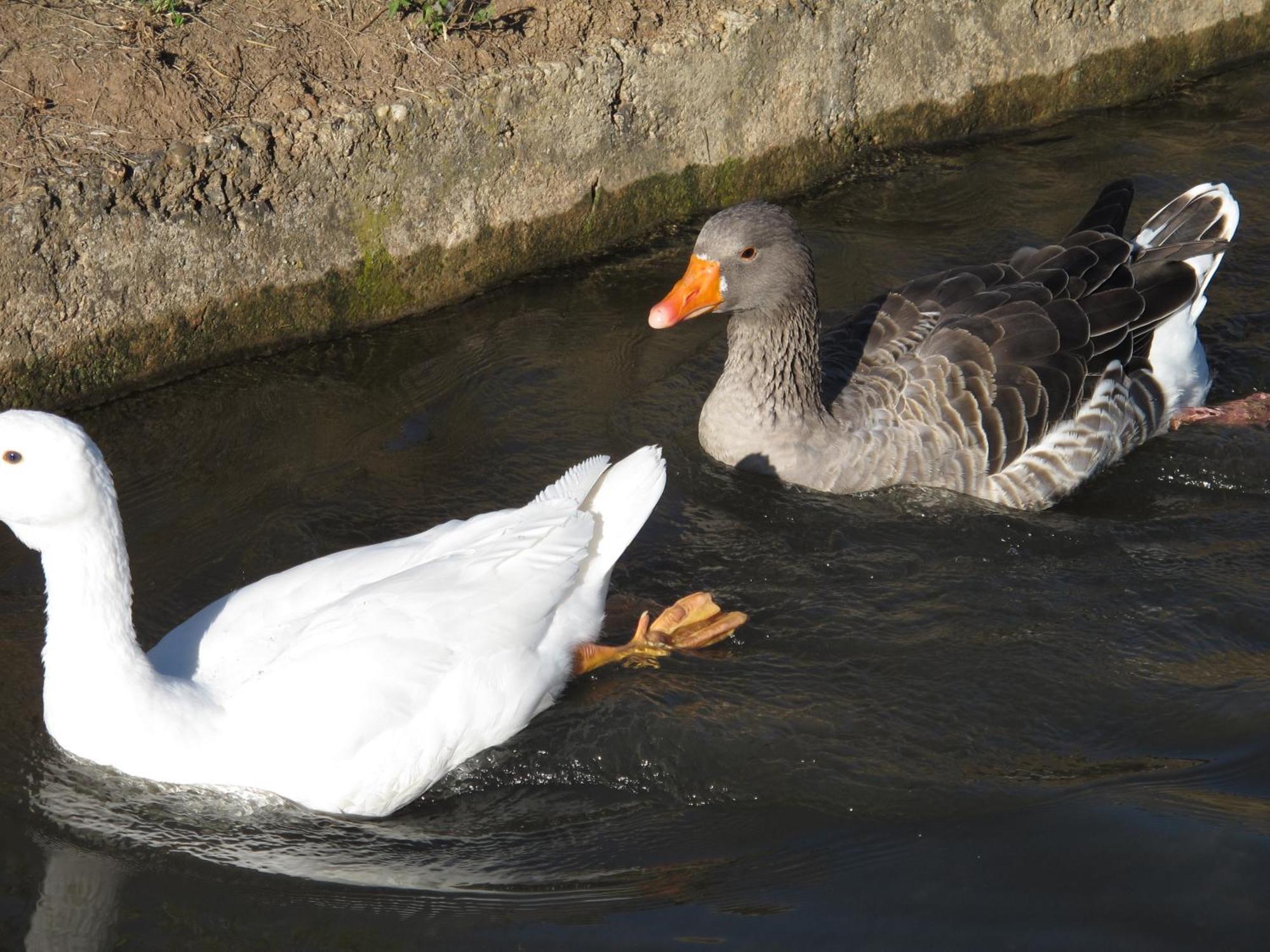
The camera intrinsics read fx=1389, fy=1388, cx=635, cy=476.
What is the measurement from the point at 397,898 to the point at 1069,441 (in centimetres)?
373

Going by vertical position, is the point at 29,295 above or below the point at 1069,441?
above

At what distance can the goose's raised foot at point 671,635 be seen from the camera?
501 cm

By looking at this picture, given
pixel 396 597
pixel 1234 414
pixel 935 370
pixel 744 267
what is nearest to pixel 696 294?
pixel 744 267

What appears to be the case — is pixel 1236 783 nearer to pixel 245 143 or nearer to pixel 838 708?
pixel 838 708

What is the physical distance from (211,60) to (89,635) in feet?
11.3

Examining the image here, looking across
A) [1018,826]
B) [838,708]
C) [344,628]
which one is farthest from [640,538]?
[1018,826]

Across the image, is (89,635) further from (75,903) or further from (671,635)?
(671,635)

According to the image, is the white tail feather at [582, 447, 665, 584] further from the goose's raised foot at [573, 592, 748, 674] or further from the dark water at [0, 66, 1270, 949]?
the dark water at [0, 66, 1270, 949]

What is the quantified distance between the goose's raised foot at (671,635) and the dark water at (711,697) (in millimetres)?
78

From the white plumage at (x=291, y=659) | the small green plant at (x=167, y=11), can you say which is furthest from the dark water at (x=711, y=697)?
the small green plant at (x=167, y=11)

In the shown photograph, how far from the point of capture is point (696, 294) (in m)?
6.08

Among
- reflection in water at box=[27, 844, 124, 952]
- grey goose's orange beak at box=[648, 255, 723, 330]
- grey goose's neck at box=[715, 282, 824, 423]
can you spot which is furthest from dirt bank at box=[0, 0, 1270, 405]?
reflection in water at box=[27, 844, 124, 952]

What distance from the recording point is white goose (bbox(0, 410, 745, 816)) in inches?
166

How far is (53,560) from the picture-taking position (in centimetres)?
432
